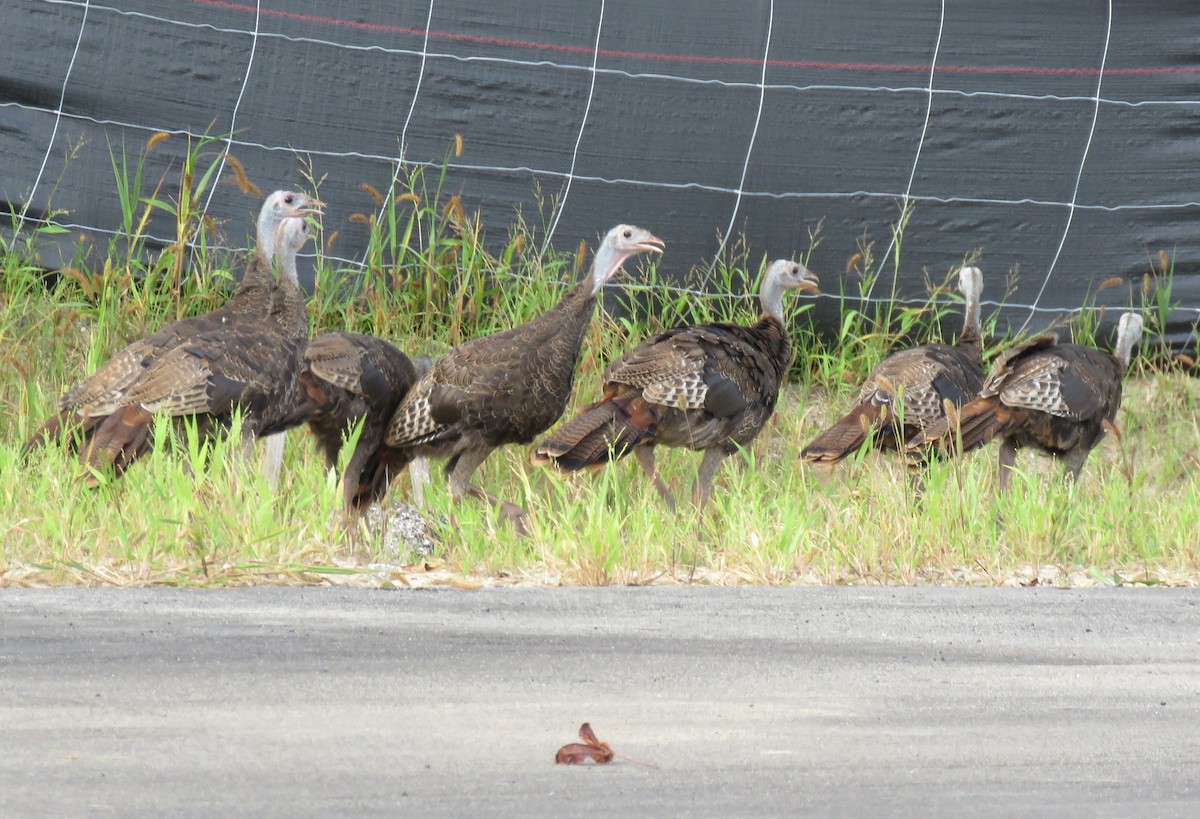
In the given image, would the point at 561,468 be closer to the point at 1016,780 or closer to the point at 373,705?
the point at 373,705

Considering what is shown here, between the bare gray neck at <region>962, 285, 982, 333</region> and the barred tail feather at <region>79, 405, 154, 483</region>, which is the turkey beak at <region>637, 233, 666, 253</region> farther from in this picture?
the barred tail feather at <region>79, 405, 154, 483</region>

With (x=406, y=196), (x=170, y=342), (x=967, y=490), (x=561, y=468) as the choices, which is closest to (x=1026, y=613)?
(x=967, y=490)

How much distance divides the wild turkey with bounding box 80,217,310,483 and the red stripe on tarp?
2559 millimetres

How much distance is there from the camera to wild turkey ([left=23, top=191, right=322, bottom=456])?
6.14 meters

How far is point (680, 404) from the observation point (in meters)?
6.62

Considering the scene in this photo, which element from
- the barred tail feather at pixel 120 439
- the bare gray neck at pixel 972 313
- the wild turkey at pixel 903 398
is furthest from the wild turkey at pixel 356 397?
the bare gray neck at pixel 972 313

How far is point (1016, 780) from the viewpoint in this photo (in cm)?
287

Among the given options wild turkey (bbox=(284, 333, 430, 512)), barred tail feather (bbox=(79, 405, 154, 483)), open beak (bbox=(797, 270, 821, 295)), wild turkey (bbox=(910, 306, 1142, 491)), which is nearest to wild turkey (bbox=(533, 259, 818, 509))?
open beak (bbox=(797, 270, 821, 295))

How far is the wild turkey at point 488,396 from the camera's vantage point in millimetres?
6660

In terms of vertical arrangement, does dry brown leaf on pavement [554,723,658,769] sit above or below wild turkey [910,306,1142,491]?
below

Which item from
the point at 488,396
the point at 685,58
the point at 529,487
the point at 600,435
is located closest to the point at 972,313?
the point at 685,58

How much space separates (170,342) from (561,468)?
161 centimetres

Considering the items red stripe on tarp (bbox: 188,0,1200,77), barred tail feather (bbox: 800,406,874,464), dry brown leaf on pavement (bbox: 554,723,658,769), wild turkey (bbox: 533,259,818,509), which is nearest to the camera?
dry brown leaf on pavement (bbox: 554,723,658,769)

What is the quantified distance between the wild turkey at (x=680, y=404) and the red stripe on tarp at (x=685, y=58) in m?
2.02
